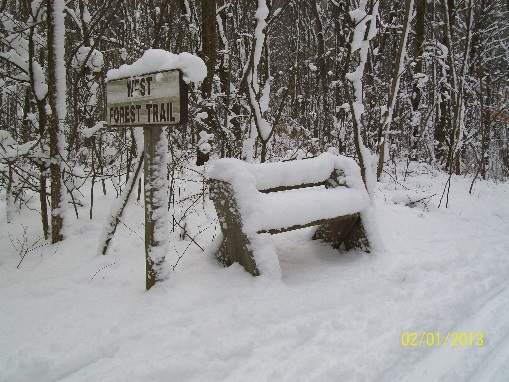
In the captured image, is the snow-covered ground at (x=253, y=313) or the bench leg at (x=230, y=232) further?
the bench leg at (x=230, y=232)

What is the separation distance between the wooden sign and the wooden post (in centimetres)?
14

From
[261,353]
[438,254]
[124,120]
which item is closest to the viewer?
[261,353]

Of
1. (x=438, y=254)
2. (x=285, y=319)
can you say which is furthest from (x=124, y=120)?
(x=438, y=254)

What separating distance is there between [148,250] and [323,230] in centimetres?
194

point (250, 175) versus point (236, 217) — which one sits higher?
point (250, 175)

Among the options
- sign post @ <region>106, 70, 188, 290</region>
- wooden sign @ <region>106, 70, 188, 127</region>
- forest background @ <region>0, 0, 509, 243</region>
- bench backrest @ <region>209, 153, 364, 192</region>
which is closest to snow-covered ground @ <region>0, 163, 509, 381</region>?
sign post @ <region>106, 70, 188, 290</region>

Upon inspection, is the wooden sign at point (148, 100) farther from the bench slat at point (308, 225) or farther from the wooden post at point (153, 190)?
the bench slat at point (308, 225)

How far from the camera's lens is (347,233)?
3723mm

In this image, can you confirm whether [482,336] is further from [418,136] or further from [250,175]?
[418,136]

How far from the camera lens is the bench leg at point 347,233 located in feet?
11.7

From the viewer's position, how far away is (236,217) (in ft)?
9.38
